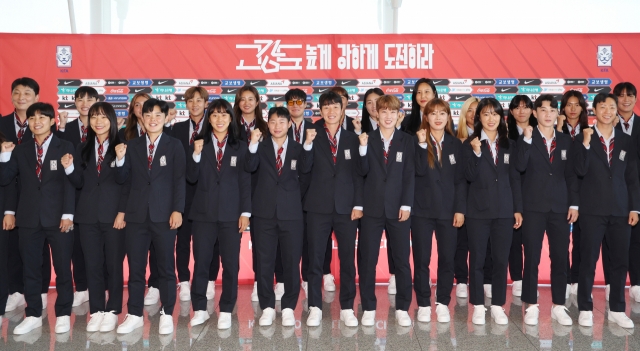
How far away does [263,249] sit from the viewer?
4.52 metres

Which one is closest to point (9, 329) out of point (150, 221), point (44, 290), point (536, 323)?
point (44, 290)

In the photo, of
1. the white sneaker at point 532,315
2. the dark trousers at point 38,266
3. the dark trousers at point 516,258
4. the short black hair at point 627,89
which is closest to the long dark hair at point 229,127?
the dark trousers at point 38,266

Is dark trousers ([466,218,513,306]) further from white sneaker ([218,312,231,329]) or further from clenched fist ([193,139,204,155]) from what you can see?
clenched fist ([193,139,204,155])

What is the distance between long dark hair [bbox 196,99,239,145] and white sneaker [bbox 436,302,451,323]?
1940 mm

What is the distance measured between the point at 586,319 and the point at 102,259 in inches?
138

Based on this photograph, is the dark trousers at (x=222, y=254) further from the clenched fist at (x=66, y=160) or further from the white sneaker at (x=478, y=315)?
the white sneaker at (x=478, y=315)

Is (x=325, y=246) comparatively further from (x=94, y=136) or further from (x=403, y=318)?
(x=94, y=136)

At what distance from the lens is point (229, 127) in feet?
14.9

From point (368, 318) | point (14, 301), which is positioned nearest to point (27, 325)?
point (14, 301)

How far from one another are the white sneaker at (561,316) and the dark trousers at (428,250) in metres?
0.79

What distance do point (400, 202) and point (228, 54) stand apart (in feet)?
8.47

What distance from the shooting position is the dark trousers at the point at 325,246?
14.7 feet
